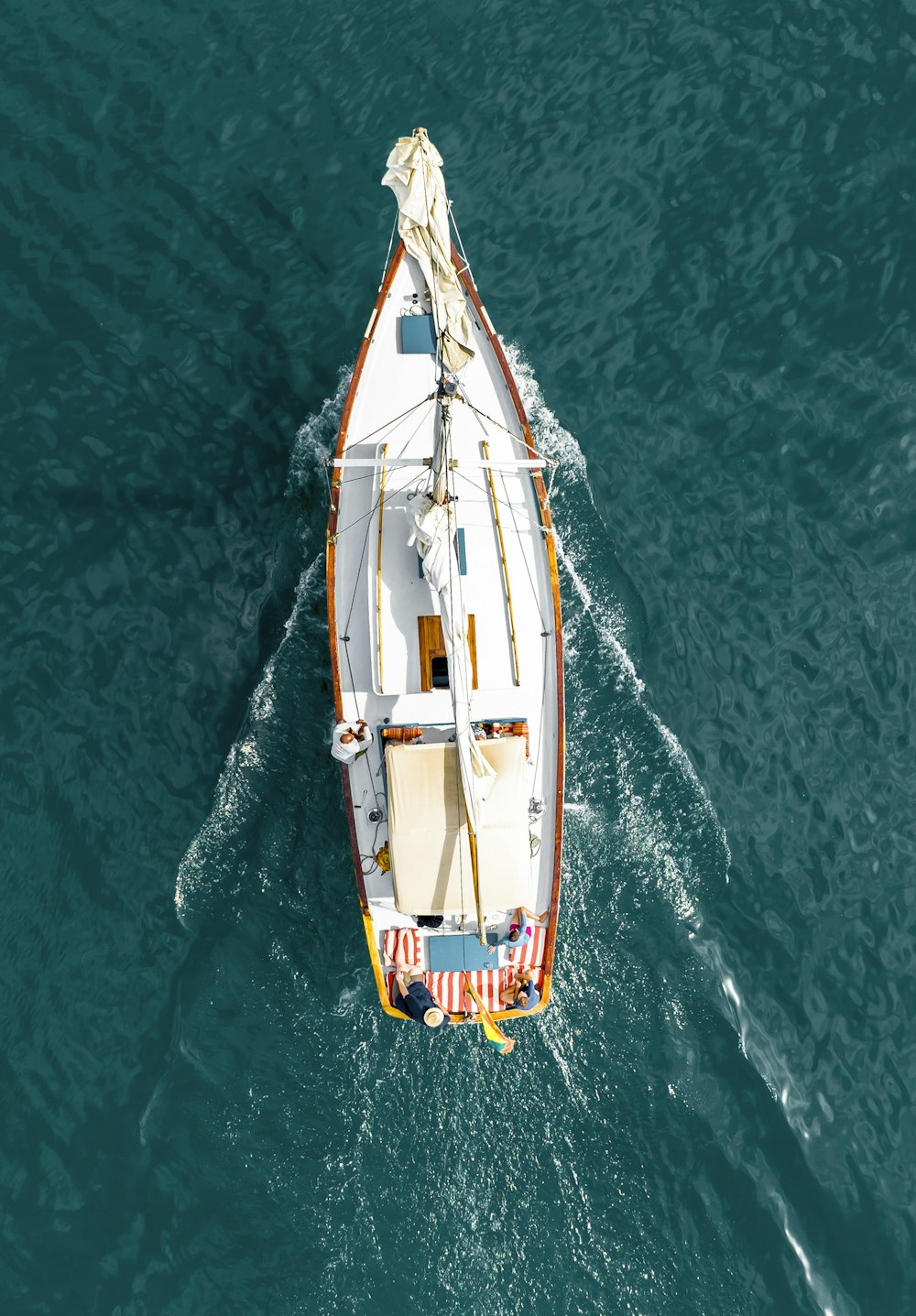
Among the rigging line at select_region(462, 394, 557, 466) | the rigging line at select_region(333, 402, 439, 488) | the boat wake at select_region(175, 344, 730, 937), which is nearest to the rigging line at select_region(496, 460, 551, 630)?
the rigging line at select_region(462, 394, 557, 466)

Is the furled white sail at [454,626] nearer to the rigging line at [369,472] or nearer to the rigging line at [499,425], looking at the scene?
the rigging line at [369,472]

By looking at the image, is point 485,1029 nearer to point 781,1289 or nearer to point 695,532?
point 781,1289

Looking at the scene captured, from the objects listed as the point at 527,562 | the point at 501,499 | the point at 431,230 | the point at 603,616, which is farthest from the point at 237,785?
the point at 431,230

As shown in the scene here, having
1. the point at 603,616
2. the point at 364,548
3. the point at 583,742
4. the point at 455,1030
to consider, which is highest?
the point at 364,548

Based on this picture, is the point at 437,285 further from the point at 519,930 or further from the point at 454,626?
Answer: the point at 519,930

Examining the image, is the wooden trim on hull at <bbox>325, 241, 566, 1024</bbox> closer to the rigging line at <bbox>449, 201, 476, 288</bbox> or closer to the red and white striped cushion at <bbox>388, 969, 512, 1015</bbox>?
the red and white striped cushion at <bbox>388, 969, 512, 1015</bbox>

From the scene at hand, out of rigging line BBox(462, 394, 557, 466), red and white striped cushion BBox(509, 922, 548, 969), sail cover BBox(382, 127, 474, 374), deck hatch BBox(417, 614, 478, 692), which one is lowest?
red and white striped cushion BBox(509, 922, 548, 969)

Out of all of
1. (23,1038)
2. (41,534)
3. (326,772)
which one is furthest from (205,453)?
(23,1038)

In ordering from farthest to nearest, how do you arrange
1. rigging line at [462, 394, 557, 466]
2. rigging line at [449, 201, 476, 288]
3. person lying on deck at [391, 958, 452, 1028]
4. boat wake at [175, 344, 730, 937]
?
rigging line at [449, 201, 476, 288], boat wake at [175, 344, 730, 937], rigging line at [462, 394, 557, 466], person lying on deck at [391, 958, 452, 1028]
